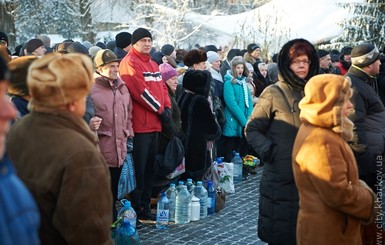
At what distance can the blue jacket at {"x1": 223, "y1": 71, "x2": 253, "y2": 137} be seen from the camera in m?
11.0

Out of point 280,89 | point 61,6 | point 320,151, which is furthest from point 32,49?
point 61,6

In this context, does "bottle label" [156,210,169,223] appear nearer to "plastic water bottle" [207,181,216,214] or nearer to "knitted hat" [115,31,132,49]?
"plastic water bottle" [207,181,216,214]

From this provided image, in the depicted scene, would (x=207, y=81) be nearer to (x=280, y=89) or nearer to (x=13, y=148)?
(x=280, y=89)

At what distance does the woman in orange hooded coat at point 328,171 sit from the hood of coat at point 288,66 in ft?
3.05

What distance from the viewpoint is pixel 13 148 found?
365 centimetres

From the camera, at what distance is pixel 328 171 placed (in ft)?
14.3

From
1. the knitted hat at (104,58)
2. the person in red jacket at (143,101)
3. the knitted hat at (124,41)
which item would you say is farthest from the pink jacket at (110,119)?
the knitted hat at (124,41)

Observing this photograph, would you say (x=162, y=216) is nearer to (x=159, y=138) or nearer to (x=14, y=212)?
(x=159, y=138)

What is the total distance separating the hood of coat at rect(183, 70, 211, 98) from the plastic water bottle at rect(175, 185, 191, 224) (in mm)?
1375

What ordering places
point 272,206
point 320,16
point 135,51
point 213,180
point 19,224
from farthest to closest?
1. point 320,16
2. point 213,180
3. point 135,51
4. point 272,206
5. point 19,224

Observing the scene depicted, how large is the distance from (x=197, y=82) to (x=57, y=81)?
5.44 metres

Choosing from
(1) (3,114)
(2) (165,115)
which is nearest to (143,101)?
(2) (165,115)

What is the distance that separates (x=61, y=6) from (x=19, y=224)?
1505 inches

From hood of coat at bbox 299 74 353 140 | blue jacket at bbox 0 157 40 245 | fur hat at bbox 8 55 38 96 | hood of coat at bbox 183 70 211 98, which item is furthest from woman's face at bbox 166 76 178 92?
blue jacket at bbox 0 157 40 245
